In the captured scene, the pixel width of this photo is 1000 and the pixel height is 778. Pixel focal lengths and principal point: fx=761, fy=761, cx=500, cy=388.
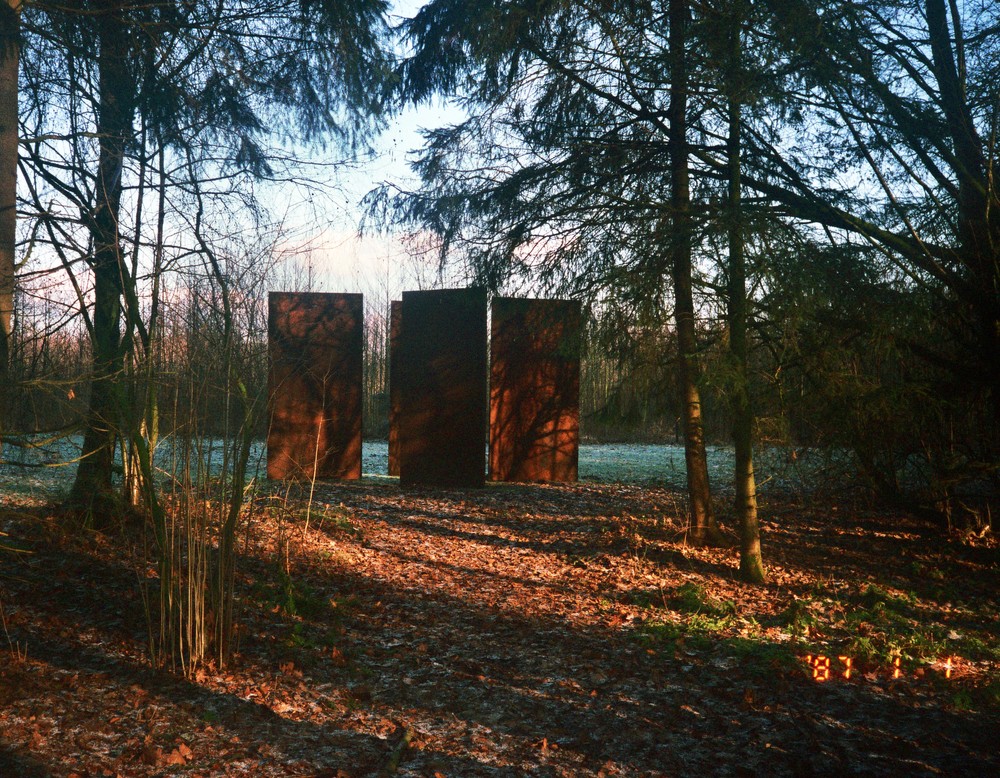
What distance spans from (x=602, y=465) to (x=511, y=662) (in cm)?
935

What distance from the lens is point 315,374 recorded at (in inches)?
377

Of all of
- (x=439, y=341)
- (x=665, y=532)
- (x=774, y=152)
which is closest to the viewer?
(x=774, y=152)

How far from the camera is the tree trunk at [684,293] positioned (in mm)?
5699

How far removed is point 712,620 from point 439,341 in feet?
18.6

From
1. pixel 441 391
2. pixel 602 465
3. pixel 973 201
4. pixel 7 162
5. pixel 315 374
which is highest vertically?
pixel 973 201

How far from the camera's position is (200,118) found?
18.2ft

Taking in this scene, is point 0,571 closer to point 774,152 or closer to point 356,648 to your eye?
point 356,648

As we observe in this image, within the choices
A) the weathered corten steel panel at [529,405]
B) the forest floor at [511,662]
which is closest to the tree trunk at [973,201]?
the forest floor at [511,662]

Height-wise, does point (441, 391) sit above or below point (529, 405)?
above

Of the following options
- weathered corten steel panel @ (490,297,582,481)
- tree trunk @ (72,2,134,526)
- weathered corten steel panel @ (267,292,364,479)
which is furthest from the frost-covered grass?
weathered corten steel panel @ (490,297,582,481)

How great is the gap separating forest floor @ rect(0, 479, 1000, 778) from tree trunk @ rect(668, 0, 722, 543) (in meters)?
0.48

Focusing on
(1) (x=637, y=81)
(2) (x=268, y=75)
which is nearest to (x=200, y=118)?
(2) (x=268, y=75)
